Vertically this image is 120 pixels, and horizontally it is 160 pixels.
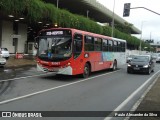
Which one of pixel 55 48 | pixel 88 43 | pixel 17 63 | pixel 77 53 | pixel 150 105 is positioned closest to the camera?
pixel 150 105

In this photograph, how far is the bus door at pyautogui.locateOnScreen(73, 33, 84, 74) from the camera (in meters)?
16.5

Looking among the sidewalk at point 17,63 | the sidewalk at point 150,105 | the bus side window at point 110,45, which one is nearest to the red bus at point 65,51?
the bus side window at point 110,45

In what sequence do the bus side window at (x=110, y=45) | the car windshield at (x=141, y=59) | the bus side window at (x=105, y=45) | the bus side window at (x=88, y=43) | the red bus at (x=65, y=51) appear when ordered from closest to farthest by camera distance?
the red bus at (x=65, y=51) < the bus side window at (x=88, y=43) < the bus side window at (x=105, y=45) < the bus side window at (x=110, y=45) < the car windshield at (x=141, y=59)

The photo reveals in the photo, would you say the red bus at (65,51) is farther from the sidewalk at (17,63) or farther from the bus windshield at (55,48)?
the sidewalk at (17,63)

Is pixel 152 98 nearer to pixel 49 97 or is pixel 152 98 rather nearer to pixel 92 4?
pixel 49 97

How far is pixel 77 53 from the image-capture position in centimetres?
1677

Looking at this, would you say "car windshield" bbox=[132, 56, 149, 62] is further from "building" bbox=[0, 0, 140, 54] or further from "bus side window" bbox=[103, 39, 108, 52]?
"building" bbox=[0, 0, 140, 54]

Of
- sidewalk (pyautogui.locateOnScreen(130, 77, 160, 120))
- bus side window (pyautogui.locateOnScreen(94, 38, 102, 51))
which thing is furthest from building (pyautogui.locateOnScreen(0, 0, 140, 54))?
sidewalk (pyautogui.locateOnScreen(130, 77, 160, 120))

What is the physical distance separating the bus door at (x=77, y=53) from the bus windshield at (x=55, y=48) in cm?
37

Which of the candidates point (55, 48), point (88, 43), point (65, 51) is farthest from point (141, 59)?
point (55, 48)

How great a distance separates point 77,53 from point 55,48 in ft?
4.27

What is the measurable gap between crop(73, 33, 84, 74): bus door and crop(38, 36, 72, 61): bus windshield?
371 millimetres

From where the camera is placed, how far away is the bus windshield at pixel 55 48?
53.1 feet

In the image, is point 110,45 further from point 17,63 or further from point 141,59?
point 17,63
